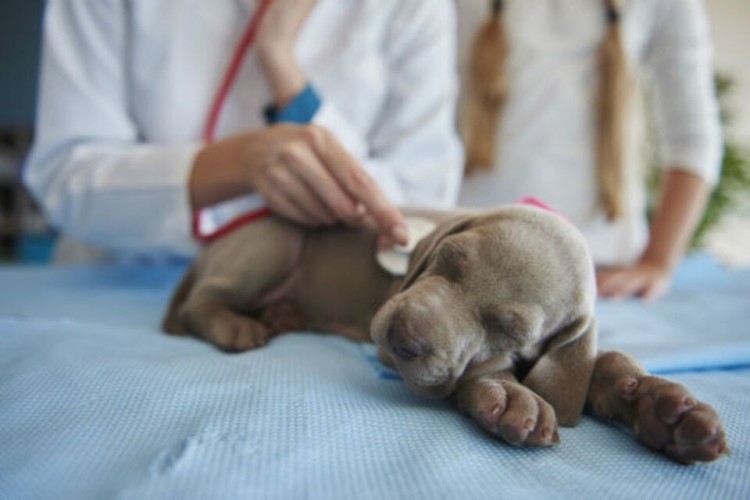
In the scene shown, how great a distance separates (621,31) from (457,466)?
1.91 metres

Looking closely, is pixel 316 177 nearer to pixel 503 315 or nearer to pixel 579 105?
pixel 503 315

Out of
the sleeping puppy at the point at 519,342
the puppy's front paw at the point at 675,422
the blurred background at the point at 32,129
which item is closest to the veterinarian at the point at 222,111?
the sleeping puppy at the point at 519,342

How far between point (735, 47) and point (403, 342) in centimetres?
537

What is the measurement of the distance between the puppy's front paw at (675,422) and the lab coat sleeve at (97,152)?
1.01m

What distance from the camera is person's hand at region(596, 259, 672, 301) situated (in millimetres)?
1688

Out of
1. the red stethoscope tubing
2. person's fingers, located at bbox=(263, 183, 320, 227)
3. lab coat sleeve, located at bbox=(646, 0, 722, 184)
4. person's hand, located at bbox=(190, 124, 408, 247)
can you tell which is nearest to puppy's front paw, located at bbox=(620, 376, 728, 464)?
person's hand, located at bbox=(190, 124, 408, 247)

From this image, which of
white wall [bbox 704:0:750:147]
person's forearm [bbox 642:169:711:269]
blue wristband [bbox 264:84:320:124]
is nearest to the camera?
blue wristband [bbox 264:84:320:124]

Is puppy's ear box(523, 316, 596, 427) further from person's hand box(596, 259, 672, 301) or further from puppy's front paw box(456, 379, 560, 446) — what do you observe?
person's hand box(596, 259, 672, 301)

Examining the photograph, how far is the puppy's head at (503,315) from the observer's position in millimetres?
687

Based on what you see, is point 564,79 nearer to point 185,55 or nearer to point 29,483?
point 185,55

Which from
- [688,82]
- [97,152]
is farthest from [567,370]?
[688,82]

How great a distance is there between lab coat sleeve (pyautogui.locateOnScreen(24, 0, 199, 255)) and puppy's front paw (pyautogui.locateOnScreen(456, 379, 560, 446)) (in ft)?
2.83

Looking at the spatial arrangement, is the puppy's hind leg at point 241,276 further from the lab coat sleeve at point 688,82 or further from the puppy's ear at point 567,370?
the lab coat sleeve at point 688,82

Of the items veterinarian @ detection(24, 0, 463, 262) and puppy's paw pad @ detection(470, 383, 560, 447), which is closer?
puppy's paw pad @ detection(470, 383, 560, 447)
